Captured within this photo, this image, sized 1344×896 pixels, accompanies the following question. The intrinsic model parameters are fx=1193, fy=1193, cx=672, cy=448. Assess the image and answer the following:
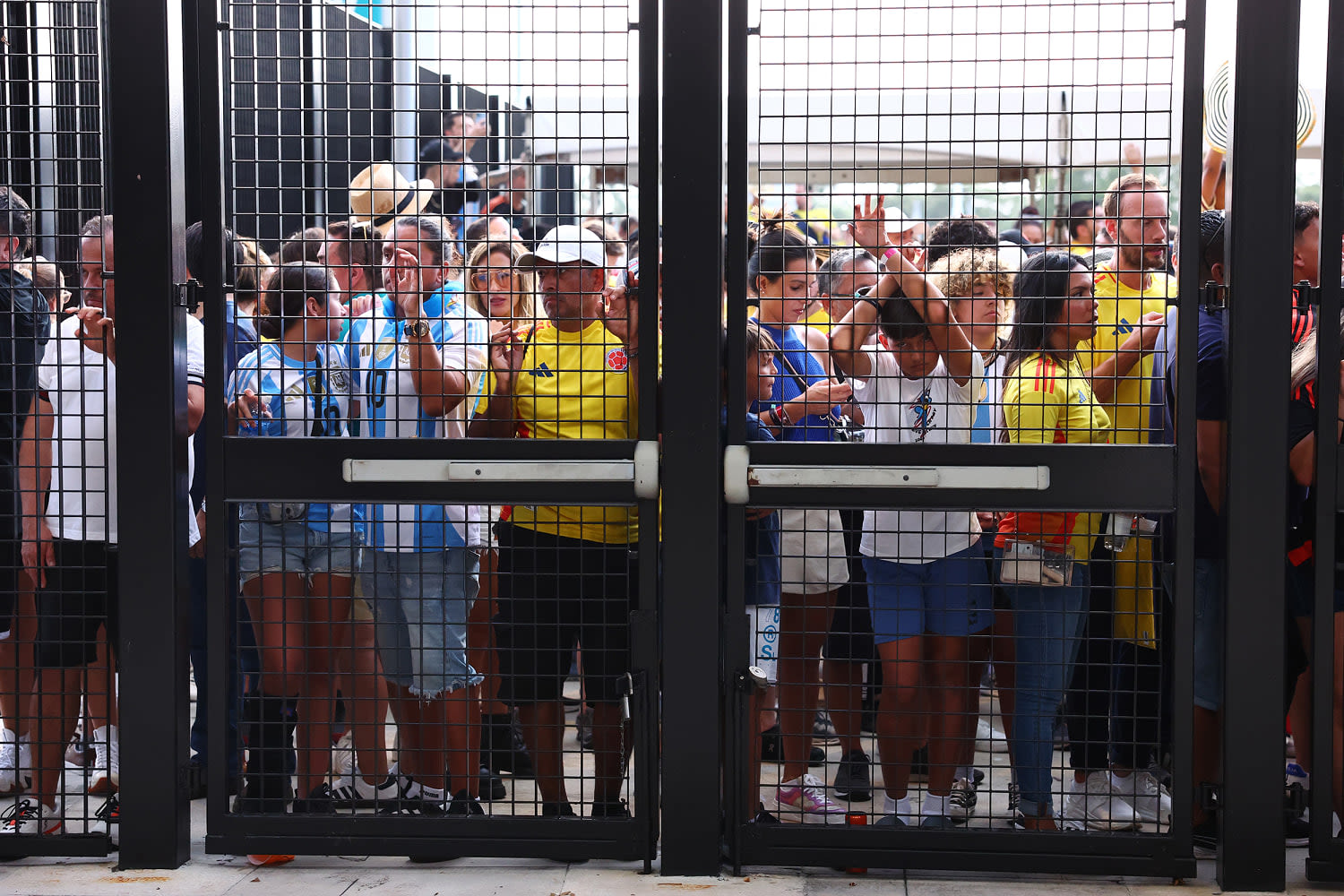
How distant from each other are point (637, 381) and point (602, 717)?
0.94m

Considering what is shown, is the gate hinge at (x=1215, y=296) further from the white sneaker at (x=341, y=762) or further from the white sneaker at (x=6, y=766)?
the white sneaker at (x=6, y=766)

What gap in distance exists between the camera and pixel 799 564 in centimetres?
385

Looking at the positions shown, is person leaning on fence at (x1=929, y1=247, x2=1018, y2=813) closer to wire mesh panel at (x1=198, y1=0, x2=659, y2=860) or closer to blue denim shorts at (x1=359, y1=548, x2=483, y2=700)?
wire mesh panel at (x1=198, y1=0, x2=659, y2=860)

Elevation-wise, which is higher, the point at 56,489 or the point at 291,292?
the point at 291,292

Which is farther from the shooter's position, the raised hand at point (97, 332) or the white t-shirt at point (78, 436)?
the white t-shirt at point (78, 436)

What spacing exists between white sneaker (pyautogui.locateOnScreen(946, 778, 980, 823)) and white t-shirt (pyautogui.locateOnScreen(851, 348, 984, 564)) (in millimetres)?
610

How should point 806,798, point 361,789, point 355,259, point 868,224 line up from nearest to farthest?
point 868,224
point 806,798
point 361,789
point 355,259

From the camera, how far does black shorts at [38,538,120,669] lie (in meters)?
3.11

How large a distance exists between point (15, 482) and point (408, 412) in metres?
1.08

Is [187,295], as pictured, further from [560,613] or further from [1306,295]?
[1306,295]

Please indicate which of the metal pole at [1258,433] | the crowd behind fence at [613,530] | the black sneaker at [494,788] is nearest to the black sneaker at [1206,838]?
the crowd behind fence at [613,530]

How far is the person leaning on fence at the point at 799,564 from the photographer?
3160mm

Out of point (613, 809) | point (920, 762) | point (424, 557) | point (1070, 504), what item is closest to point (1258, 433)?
point (1070, 504)

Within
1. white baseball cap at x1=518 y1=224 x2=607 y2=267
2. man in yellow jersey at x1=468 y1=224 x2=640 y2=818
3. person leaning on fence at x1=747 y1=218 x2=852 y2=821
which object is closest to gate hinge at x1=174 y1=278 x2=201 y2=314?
man in yellow jersey at x1=468 y1=224 x2=640 y2=818
